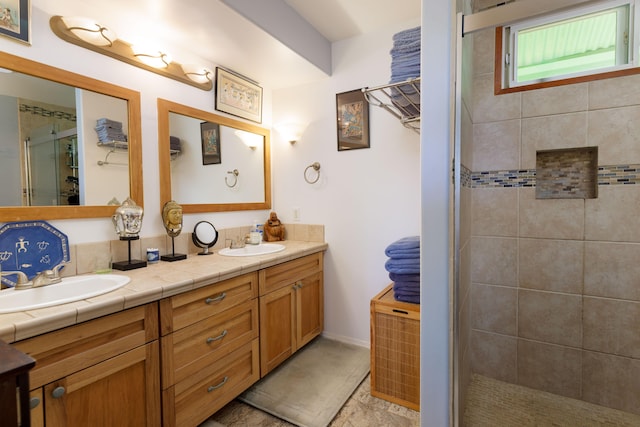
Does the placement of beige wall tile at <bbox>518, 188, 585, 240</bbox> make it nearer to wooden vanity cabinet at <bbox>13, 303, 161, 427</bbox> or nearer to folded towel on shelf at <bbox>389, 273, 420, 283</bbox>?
folded towel on shelf at <bbox>389, 273, 420, 283</bbox>

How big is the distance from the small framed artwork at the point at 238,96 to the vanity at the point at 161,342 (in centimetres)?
118

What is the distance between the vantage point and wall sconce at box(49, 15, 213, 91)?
1.43 metres

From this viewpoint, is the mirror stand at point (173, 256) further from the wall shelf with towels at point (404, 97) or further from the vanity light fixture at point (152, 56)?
the wall shelf with towels at point (404, 97)

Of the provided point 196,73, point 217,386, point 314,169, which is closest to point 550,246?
point 314,169

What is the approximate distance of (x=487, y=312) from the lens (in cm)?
185

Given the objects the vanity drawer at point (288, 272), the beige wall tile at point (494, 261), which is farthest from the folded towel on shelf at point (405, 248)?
the vanity drawer at point (288, 272)

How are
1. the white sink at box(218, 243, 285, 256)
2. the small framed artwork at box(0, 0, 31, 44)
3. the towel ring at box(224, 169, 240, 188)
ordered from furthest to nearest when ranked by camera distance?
the towel ring at box(224, 169, 240, 188)
the white sink at box(218, 243, 285, 256)
the small framed artwork at box(0, 0, 31, 44)

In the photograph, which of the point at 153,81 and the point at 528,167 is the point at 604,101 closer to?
the point at 528,167

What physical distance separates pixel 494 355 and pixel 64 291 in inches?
91.7

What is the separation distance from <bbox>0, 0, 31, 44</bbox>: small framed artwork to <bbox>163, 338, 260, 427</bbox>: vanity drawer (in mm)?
1670

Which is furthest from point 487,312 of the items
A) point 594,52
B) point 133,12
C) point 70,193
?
point 133,12

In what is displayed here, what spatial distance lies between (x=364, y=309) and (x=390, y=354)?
0.63 m

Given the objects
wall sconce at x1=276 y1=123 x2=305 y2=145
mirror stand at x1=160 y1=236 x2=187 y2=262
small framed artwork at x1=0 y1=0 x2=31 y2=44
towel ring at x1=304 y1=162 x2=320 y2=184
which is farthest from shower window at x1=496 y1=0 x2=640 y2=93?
small framed artwork at x1=0 y1=0 x2=31 y2=44

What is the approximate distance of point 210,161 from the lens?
223 centimetres
